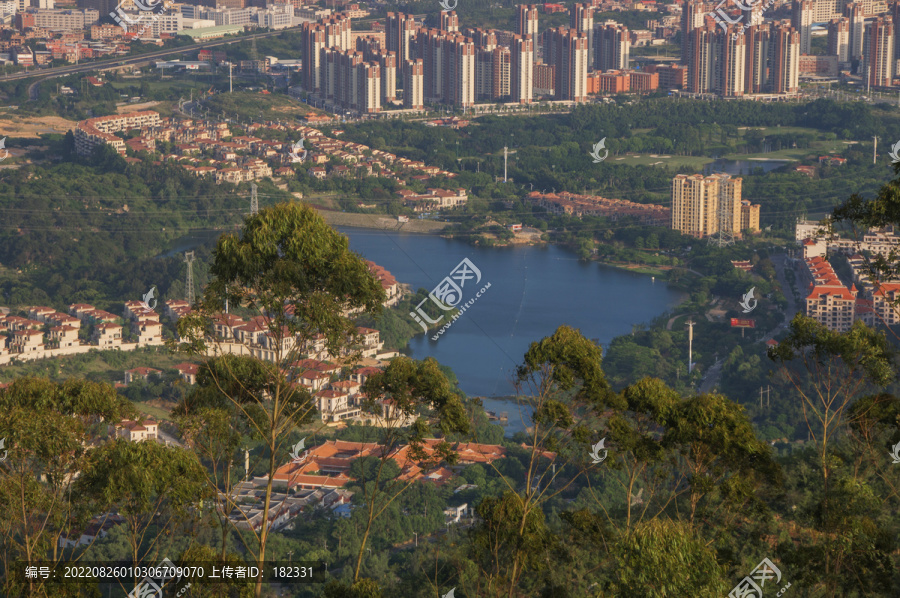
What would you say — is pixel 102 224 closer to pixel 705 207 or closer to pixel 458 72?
pixel 705 207

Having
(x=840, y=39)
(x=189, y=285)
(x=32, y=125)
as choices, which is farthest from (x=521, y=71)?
(x=189, y=285)

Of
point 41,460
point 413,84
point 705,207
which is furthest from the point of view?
point 413,84

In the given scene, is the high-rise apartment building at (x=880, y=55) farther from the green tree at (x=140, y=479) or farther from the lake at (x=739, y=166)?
the green tree at (x=140, y=479)

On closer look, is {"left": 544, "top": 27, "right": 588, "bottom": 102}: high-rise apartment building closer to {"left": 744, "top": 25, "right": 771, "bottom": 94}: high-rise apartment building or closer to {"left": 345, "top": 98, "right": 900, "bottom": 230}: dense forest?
{"left": 345, "top": 98, "right": 900, "bottom": 230}: dense forest

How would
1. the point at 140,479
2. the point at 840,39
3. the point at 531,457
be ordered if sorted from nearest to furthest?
the point at 140,479 < the point at 531,457 < the point at 840,39

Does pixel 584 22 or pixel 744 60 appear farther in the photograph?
pixel 584 22

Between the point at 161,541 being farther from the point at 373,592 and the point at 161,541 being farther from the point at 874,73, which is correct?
the point at 874,73

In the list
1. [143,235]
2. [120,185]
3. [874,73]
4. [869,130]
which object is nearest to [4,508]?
[143,235]

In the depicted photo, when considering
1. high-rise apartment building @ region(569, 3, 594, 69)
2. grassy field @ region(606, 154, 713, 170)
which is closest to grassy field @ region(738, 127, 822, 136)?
grassy field @ region(606, 154, 713, 170)
